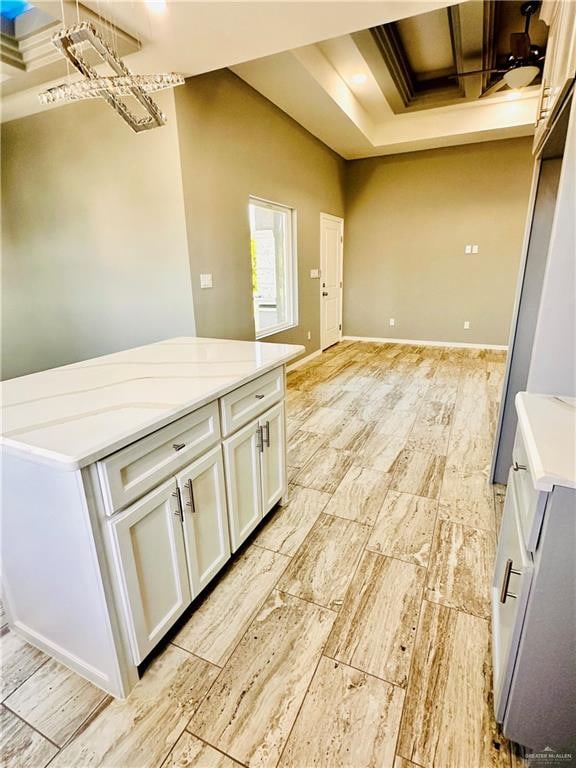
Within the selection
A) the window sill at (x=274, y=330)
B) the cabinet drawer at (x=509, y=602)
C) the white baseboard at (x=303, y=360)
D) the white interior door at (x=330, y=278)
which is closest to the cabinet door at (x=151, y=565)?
the cabinet drawer at (x=509, y=602)

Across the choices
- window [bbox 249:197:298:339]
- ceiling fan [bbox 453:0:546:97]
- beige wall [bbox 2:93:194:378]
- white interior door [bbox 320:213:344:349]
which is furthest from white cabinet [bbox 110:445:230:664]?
white interior door [bbox 320:213:344:349]

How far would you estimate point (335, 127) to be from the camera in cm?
467

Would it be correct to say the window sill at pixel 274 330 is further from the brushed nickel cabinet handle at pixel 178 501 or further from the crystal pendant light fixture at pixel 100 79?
the brushed nickel cabinet handle at pixel 178 501

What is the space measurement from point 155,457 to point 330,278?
5.40 m

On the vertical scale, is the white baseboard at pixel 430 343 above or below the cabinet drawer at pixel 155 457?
below

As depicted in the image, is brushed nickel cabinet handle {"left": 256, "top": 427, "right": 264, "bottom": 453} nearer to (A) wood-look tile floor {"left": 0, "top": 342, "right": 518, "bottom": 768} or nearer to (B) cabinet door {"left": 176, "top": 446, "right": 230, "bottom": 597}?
(B) cabinet door {"left": 176, "top": 446, "right": 230, "bottom": 597}

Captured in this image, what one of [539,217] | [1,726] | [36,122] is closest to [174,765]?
A: [1,726]

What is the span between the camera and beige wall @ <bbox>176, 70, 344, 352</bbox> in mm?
3035

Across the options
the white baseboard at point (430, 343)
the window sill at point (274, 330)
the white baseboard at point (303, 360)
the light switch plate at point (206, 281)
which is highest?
the light switch plate at point (206, 281)

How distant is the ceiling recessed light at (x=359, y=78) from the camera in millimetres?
3942

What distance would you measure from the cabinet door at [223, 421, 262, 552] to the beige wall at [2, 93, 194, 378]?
173 centimetres

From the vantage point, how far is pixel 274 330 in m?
4.59

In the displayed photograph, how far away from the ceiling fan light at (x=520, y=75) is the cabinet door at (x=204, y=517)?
4.00 meters

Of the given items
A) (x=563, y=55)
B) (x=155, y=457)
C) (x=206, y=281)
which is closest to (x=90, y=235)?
(x=206, y=281)
